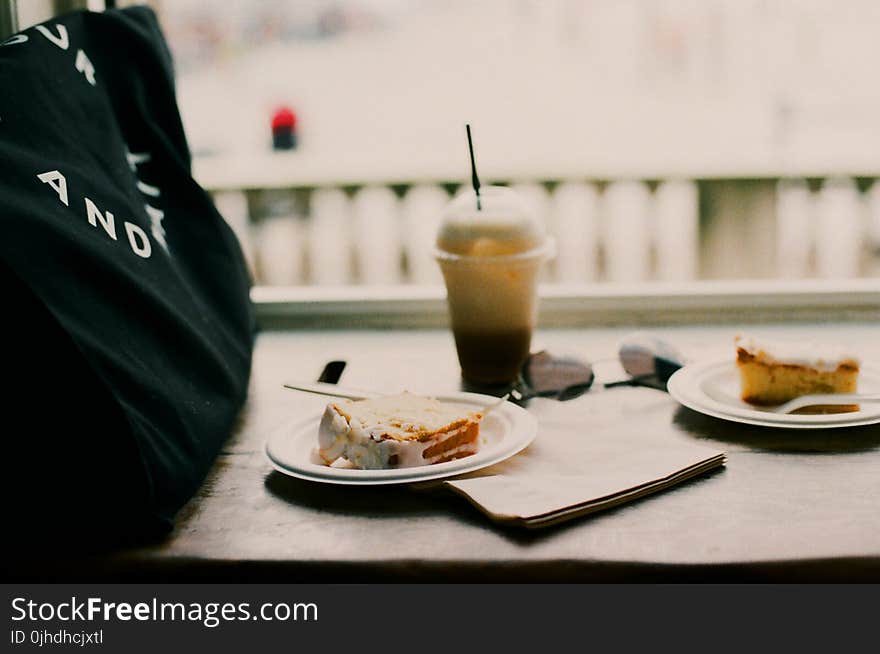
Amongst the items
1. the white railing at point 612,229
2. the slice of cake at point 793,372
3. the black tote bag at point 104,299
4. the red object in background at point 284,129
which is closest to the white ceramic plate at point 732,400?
the slice of cake at point 793,372

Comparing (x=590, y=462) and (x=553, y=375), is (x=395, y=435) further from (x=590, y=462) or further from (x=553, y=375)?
(x=553, y=375)

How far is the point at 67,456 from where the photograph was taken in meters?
0.74

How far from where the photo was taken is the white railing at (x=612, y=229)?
322cm

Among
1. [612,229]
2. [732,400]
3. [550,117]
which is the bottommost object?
[612,229]

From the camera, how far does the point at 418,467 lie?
863mm

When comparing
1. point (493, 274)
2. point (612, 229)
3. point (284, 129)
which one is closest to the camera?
point (493, 274)

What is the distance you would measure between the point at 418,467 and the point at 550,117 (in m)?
2.94

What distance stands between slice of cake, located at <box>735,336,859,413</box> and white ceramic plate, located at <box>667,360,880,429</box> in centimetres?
2

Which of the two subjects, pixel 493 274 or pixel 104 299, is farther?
pixel 493 274

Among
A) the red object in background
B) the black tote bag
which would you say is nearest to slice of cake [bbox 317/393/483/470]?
the black tote bag

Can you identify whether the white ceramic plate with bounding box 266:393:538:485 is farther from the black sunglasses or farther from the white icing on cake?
the white icing on cake

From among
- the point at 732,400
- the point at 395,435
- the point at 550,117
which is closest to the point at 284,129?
the point at 550,117

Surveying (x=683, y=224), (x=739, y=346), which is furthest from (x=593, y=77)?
(x=739, y=346)

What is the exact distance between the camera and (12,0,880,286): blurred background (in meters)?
3.46
